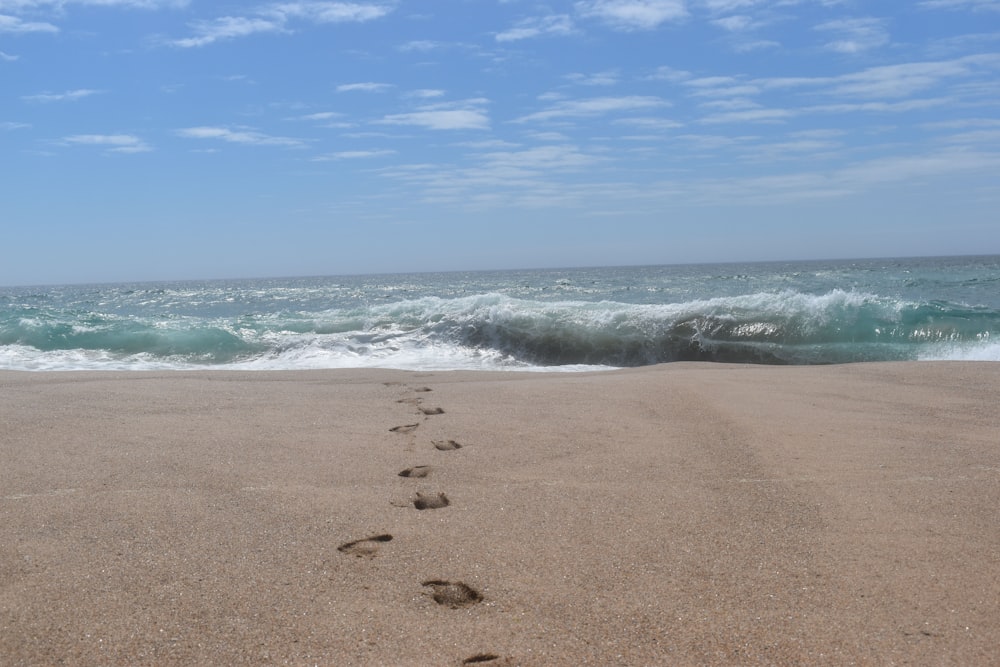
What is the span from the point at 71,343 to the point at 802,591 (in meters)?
12.3

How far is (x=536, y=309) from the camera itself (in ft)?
A: 40.1

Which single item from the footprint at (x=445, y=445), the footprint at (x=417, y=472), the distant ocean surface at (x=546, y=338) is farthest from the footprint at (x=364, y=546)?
the distant ocean surface at (x=546, y=338)

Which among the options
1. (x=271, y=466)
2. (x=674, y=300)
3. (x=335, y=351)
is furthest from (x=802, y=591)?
(x=674, y=300)

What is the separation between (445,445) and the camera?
13.9 ft

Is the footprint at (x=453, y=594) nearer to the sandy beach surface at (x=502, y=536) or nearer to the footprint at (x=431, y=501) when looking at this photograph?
the sandy beach surface at (x=502, y=536)

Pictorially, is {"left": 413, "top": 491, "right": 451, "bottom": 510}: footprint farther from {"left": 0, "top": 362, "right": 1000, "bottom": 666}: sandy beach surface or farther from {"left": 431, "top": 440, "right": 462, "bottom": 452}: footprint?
{"left": 431, "top": 440, "right": 462, "bottom": 452}: footprint

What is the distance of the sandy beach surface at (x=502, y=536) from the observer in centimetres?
212

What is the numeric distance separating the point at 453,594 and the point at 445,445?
1872 millimetres

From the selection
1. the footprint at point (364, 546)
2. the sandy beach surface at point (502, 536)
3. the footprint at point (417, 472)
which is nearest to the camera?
the sandy beach surface at point (502, 536)

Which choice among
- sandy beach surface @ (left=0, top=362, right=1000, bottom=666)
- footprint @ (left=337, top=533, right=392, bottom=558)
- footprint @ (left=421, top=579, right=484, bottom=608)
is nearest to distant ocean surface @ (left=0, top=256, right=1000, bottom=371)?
sandy beach surface @ (left=0, top=362, right=1000, bottom=666)

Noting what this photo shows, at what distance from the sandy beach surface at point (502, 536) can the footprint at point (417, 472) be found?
0.01 meters

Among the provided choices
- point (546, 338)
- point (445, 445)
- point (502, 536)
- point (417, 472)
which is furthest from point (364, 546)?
point (546, 338)

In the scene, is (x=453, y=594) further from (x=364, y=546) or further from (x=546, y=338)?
(x=546, y=338)

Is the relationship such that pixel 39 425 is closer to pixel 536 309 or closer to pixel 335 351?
pixel 335 351
